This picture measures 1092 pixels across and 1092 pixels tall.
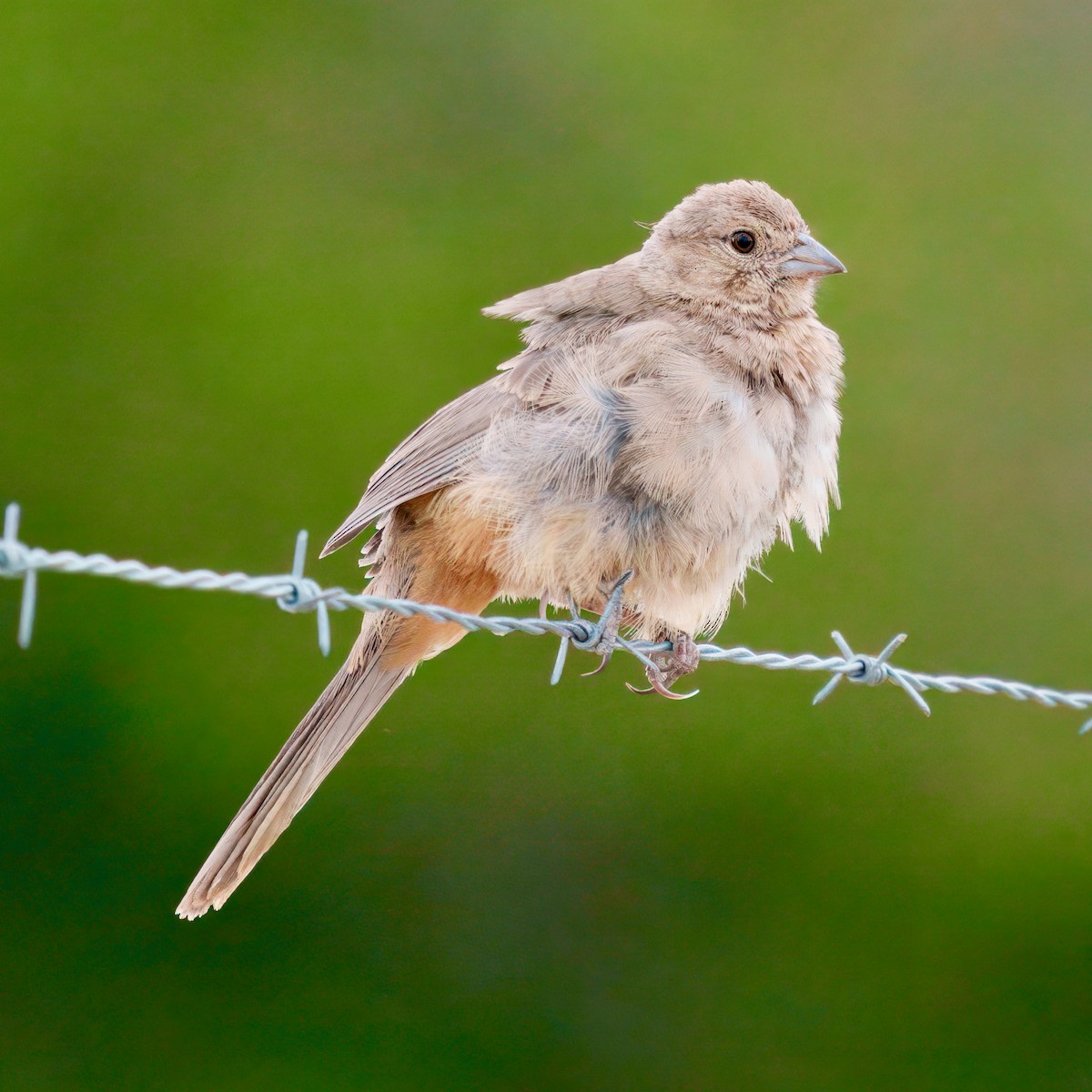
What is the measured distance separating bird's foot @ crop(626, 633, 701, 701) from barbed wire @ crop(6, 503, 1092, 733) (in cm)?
10

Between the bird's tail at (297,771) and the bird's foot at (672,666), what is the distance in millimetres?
717

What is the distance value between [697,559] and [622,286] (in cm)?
91

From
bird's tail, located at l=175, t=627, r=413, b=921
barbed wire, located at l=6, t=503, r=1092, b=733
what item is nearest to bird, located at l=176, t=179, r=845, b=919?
bird's tail, located at l=175, t=627, r=413, b=921

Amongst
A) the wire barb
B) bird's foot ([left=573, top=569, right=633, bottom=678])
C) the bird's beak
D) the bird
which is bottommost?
the wire barb

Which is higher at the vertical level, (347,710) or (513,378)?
(513,378)

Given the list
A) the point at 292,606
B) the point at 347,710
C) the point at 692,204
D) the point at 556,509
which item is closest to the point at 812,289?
the point at 692,204

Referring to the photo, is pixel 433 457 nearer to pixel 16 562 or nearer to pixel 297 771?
pixel 297 771

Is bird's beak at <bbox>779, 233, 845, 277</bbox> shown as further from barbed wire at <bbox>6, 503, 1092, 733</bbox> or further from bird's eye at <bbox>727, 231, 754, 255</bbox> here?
barbed wire at <bbox>6, 503, 1092, 733</bbox>

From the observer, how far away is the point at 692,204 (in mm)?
4230

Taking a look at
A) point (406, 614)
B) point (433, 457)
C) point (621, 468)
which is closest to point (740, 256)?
point (621, 468)

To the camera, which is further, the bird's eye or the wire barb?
the bird's eye

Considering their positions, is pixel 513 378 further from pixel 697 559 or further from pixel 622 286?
pixel 697 559

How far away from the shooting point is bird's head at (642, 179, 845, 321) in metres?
3.95

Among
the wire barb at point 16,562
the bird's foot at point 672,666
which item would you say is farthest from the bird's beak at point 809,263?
the wire barb at point 16,562
